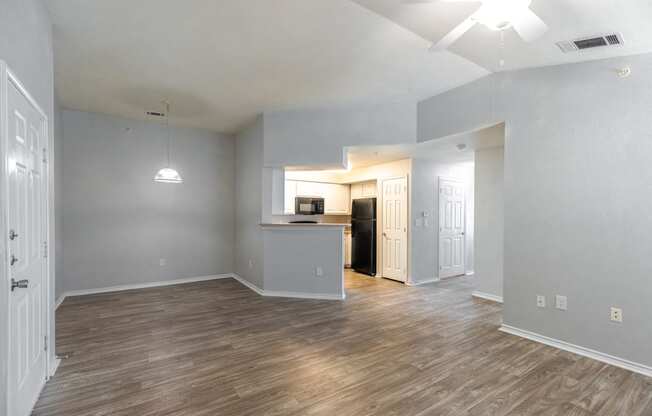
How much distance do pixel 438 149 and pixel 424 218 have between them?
148 cm

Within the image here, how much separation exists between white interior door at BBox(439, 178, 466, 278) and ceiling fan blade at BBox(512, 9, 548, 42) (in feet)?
14.0

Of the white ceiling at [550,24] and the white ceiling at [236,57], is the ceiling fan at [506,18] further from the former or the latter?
the white ceiling at [236,57]

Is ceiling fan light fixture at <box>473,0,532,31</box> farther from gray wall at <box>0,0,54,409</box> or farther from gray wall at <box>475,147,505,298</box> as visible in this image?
gray wall at <box>475,147,505,298</box>

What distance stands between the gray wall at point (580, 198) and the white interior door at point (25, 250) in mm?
4138

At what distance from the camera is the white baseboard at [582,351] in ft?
8.35

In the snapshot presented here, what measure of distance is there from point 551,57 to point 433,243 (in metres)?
3.70

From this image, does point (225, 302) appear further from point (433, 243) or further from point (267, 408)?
point (433, 243)

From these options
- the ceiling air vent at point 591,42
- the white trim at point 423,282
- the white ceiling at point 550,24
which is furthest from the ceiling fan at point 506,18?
the white trim at point 423,282

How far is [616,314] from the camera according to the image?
2693mm

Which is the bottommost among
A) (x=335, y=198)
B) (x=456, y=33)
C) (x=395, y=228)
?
(x=395, y=228)

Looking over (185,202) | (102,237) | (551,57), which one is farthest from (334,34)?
(102,237)

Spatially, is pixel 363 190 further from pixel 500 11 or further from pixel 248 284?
pixel 500 11

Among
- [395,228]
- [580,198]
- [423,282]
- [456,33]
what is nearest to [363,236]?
[395,228]

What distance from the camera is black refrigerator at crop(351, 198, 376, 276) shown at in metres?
6.46
